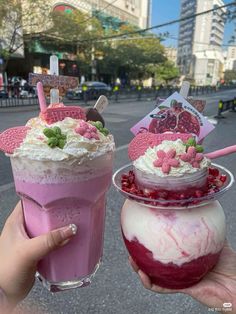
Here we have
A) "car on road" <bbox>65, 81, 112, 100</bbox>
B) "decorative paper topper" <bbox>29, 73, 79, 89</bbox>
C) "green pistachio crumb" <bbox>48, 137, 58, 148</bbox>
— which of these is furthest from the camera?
"car on road" <bbox>65, 81, 112, 100</bbox>

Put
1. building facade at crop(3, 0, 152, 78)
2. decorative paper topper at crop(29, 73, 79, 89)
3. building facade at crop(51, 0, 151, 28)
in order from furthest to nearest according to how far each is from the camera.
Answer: building facade at crop(51, 0, 151, 28)
building facade at crop(3, 0, 152, 78)
decorative paper topper at crop(29, 73, 79, 89)

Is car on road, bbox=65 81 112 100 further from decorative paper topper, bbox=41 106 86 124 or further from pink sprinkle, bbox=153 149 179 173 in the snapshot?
pink sprinkle, bbox=153 149 179 173

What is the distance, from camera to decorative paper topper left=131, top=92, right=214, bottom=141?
4.85ft

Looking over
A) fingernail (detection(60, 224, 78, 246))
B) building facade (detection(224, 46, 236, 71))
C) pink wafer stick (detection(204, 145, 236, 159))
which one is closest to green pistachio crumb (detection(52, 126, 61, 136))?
fingernail (detection(60, 224, 78, 246))

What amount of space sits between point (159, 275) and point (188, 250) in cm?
18

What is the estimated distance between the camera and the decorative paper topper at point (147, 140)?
51.8 inches

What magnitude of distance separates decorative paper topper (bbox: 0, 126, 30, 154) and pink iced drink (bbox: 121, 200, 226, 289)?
1.64ft

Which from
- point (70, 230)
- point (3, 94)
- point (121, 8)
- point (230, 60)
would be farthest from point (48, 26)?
point (230, 60)

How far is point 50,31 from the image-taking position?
1944 cm

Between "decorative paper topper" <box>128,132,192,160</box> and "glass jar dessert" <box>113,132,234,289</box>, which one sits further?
"decorative paper topper" <box>128,132,192,160</box>

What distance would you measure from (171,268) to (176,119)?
0.65 m

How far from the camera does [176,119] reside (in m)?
1.49

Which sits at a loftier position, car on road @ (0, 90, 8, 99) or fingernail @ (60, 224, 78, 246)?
fingernail @ (60, 224, 78, 246)

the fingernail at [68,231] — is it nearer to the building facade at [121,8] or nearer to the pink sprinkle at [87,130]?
the pink sprinkle at [87,130]
